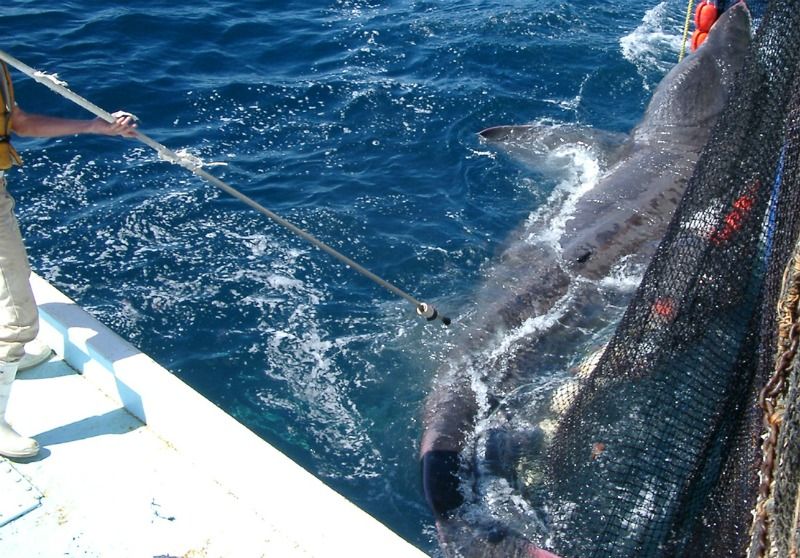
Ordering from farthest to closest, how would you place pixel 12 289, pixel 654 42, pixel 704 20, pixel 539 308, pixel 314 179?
pixel 654 42
pixel 704 20
pixel 314 179
pixel 539 308
pixel 12 289

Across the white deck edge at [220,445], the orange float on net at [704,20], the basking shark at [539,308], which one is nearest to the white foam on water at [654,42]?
the orange float on net at [704,20]

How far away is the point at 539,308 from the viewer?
6953 mm

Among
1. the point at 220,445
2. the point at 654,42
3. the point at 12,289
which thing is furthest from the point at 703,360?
the point at 654,42

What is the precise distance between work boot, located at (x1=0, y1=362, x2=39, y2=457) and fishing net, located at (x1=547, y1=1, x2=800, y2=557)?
2.89 m

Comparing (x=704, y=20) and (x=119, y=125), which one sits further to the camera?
(x=704, y=20)

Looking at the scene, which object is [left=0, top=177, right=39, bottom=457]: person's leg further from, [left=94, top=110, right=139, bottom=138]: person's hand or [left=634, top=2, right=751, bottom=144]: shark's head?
[left=634, top=2, right=751, bottom=144]: shark's head

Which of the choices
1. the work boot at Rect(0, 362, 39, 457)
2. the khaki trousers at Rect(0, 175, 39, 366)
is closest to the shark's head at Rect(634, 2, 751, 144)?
the khaki trousers at Rect(0, 175, 39, 366)

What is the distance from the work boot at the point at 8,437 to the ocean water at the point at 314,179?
2.52ft

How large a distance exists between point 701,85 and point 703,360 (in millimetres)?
6330

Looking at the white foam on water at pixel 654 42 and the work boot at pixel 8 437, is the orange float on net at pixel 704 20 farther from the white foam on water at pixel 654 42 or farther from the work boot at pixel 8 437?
the work boot at pixel 8 437

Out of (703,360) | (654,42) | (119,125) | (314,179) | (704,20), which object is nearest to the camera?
(703,360)

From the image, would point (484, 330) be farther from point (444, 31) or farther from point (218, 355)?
point (444, 31)

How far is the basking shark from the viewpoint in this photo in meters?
5.23

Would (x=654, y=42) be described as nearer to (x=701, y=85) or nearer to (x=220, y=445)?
(x=701, y=85)
